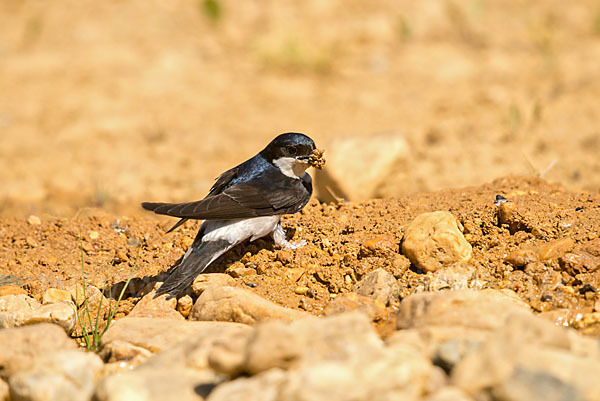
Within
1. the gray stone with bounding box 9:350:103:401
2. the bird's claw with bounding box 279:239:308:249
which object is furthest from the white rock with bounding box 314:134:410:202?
the gray stone with bounding box 9:350:103:401

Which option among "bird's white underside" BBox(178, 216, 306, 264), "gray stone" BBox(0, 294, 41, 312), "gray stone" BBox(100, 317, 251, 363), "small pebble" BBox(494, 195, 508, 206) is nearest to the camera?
"gray stone" BBox(100, 317, 251, 363)

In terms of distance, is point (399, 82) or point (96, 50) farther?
point (96, 50)

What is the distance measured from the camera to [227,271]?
446 centimetres

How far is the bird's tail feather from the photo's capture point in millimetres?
4061

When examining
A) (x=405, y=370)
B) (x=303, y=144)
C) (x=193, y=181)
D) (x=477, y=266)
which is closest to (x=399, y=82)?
(x=193, y=181)

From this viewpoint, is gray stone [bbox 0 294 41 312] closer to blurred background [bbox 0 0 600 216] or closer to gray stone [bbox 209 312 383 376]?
gray stone [bbox 209 312 383 376]

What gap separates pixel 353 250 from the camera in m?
4.42

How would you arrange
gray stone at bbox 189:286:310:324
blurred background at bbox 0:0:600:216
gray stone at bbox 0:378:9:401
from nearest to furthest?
1. gray stone at bbox 0:378:9:401
2. gray stone at bbox 189:286:310:324
3. blurred background at bbox 0:0:600:216

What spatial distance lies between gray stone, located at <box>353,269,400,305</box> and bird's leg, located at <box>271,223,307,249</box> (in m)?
0.64

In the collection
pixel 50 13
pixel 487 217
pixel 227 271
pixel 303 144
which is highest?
pixel 50 13

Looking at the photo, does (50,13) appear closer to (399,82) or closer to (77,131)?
(77,131)

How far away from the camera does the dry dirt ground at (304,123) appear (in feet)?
14.5

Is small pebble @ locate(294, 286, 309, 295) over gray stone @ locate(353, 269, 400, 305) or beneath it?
beneath

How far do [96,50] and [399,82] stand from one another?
531 cm
